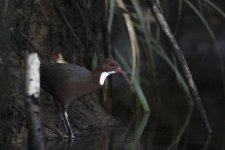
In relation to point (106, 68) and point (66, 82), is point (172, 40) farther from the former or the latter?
point (66, 82)

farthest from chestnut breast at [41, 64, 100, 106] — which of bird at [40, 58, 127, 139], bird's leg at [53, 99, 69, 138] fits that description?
bird's leg at [53, 99, 69, 138]

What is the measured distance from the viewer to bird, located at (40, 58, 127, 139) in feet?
26.6

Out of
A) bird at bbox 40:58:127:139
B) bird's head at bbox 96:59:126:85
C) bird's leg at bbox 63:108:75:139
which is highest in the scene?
bird's head at bbox 96:59:126:85

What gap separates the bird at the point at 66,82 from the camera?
8109 mm

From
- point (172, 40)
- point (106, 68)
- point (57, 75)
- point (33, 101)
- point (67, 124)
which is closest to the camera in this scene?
point (33, 101)

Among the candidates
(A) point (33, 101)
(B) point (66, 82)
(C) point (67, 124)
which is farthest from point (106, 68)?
(A) point (33, 101)

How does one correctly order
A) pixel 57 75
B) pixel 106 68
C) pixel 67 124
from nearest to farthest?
pixel 57 75, pixel 67 124, pixel 106 68

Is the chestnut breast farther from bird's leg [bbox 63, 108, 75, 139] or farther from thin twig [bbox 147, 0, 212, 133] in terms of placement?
thin twig [bbox 147, 0, 212, 133]

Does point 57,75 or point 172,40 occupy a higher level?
point 172,40

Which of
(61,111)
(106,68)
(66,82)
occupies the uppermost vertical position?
(106,68)

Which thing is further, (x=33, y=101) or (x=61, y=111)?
(x=61, y=111)

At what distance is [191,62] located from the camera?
47.9ft

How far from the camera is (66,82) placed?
813 centimetres

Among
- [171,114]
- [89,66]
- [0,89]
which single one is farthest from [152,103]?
[0,89]
